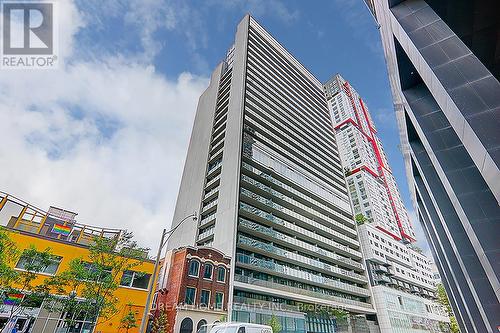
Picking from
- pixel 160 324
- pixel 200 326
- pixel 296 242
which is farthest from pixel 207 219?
pixel 160 324

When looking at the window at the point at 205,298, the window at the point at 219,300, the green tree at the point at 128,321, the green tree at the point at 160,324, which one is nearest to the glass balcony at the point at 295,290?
the window at the point at 219,300

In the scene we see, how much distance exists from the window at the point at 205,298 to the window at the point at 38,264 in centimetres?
1467

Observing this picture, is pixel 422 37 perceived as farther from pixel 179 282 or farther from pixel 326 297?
pixel 326 297

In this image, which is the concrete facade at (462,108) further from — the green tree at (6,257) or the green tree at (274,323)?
the green tree at (6,257)

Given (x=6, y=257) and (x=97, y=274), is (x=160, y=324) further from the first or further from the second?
(x=6, y=257)

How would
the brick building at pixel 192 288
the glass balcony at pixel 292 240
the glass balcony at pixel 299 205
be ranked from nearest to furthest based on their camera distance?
the brick building at pixel 192 288
the glass balcony at pixel 292 240
the glass balcony at pixel 299 205

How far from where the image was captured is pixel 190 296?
2833cm

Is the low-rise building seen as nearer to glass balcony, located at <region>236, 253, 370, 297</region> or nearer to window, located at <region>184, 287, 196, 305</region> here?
glass balcony, located at <region>236, 253, 370, 297</region>

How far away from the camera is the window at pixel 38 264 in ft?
59.4

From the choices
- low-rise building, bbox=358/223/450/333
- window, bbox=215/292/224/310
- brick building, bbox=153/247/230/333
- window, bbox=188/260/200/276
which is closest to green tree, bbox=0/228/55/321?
brick building, bbox=153/247/230/333

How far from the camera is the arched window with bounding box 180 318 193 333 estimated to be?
85.6 feet

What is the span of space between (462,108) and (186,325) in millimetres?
28854

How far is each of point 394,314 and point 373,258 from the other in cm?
1204

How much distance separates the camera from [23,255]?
18.9 m
